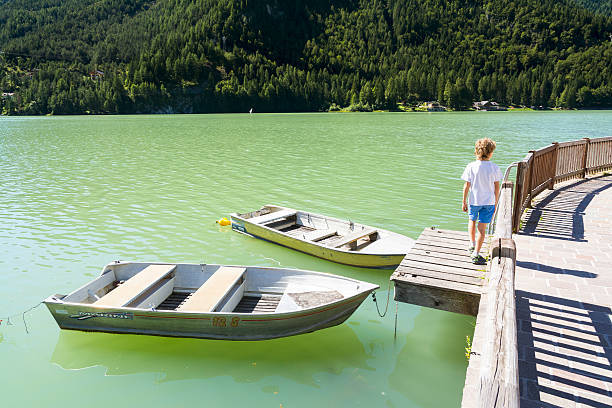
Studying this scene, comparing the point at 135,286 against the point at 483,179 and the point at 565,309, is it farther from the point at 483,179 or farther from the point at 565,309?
the point at 565,309

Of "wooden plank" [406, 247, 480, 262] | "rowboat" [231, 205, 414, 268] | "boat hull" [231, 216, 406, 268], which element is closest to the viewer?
"wooden plank" [406, 247, 480, 262]

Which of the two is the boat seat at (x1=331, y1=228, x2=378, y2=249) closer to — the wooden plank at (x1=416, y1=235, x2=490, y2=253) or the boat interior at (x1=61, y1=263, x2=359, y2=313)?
the boat interior at (x1=61, y1=263, x2=359, y2=313)

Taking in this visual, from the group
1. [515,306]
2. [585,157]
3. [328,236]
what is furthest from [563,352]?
[585,157]

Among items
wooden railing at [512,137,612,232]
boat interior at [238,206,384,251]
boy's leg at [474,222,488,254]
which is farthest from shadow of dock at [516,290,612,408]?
boat interior at [238,206,384,251]

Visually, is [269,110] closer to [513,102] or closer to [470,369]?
[513,102]

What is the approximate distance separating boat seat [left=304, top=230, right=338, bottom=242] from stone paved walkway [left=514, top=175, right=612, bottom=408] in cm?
556

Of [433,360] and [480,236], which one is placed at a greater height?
[480,236]

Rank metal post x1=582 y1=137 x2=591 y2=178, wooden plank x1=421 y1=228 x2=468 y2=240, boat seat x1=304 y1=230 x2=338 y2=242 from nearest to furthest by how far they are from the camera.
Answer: wooden plank x1=421 y1=228 x2=468 y2=240 < boat seat x1=304 y1=230 x2=338 y2=242 < metal post x1=582 y1=137 x2=591 y2=178

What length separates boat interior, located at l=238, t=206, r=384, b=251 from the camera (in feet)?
42.3

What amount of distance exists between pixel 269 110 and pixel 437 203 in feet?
557

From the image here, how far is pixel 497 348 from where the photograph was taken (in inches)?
138

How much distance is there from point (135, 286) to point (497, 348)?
782 cm

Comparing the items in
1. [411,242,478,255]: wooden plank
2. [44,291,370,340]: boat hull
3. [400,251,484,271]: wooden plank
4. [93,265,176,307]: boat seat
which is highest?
[411,242,478,255]: wooden plank

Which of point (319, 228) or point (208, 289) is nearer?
point (208, 289)
